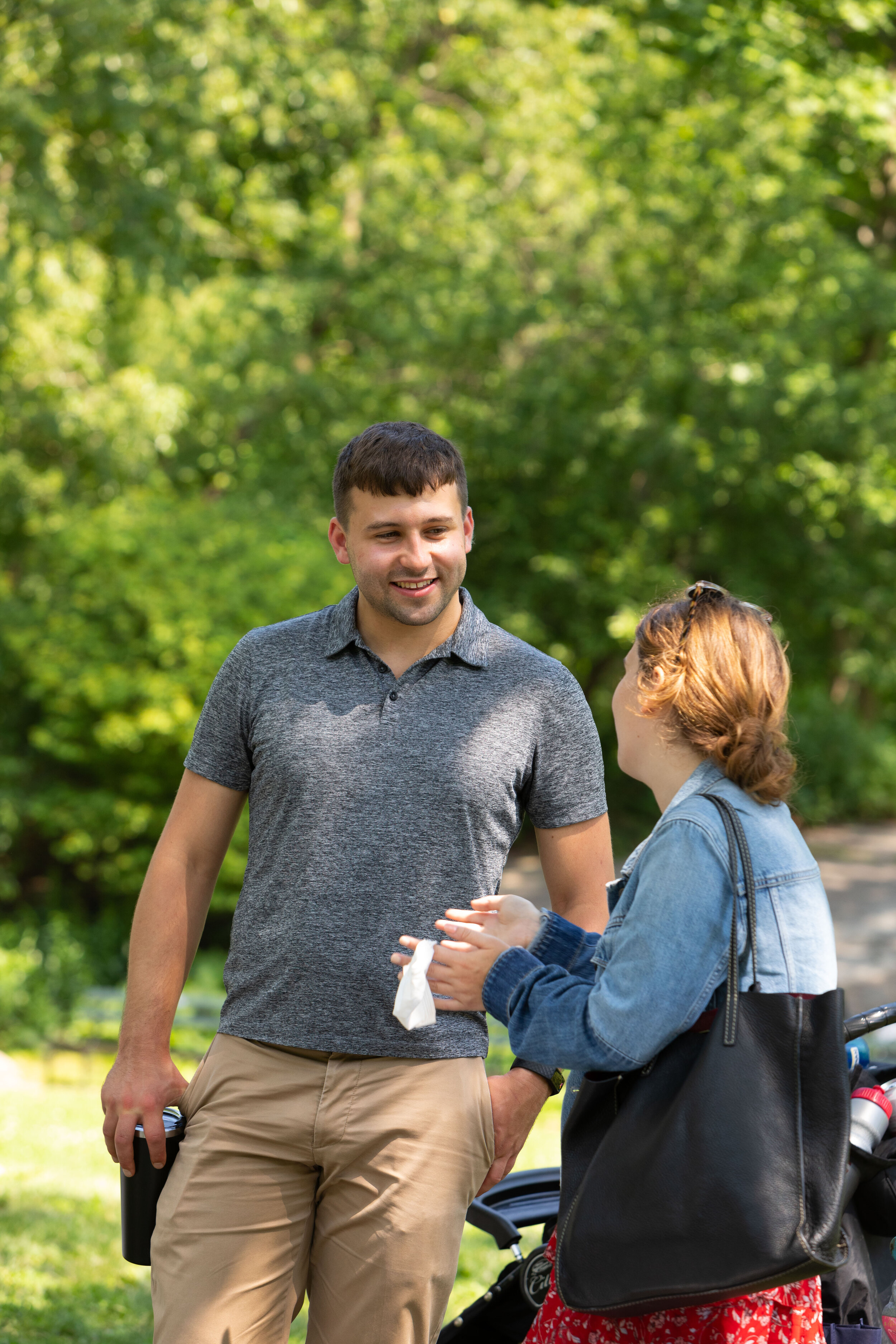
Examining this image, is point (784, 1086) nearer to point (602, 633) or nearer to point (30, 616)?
point (30, 616)

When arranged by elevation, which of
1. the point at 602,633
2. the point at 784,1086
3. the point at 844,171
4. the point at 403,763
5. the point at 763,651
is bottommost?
the point at 602,633

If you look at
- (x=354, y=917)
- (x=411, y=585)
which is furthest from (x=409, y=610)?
(x=354, y=917)

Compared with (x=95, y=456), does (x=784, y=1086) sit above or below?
below

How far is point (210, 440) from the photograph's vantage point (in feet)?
47.5

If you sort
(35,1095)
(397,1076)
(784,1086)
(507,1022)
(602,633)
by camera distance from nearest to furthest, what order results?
(784,1086), (507,1022), (397,1076), (35,1095), (602,633)

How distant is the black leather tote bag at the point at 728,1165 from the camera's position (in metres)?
1.71

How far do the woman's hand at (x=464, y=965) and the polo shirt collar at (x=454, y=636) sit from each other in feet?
1.90

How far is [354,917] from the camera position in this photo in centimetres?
226

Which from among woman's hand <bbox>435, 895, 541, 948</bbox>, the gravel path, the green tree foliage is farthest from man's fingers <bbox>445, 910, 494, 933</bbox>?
the green tree foliage

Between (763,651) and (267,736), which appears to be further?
(267,736)

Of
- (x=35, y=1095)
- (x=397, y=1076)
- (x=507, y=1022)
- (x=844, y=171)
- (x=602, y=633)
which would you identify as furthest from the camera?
(x=602, y=633)

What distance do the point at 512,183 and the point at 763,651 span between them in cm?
1374

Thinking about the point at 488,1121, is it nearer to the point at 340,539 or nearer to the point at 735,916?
the point at 735,916

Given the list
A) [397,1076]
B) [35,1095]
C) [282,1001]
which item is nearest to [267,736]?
[282,1001]
